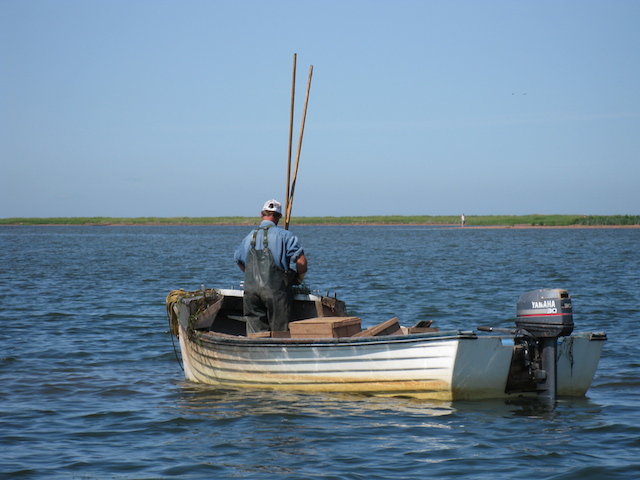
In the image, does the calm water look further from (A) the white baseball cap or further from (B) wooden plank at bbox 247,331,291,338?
(A) the white baseball cap

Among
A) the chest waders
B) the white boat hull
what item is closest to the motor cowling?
the white boat hull

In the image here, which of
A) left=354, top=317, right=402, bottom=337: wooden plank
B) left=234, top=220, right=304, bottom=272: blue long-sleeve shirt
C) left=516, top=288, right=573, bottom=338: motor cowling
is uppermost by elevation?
left=234, top=220, right=304, bottom=272: blue long-sleeve shirt

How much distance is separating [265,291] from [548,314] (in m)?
3.49

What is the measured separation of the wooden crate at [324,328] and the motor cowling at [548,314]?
2.13 meters

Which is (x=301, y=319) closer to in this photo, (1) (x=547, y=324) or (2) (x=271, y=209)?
(2) (x=271, y=209)

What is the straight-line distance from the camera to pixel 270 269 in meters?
10.6

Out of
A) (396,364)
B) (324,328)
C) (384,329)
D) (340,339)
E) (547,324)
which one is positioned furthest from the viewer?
(384,329)

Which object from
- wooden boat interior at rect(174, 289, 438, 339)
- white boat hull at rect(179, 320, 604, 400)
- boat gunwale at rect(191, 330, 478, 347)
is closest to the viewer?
boat gunwale at rect(191, 330, 478, 347)

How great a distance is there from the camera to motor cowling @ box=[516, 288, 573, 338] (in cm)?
903

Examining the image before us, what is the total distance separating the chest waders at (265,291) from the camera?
10.6 meters

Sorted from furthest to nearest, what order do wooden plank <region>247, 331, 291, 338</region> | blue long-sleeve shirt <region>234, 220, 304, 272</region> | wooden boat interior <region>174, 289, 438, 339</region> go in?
wooden plank <region>247, 331, 291, 338</region>, blue long-sleeve shirt <region>234, 220, 304, 272</region>, wooden boat interior <region>174, 289, 438, 339</region>

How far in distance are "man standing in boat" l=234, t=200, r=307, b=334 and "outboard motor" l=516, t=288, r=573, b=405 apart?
2819mm

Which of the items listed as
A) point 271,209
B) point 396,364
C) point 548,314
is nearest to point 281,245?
point 271,209

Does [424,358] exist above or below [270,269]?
below
